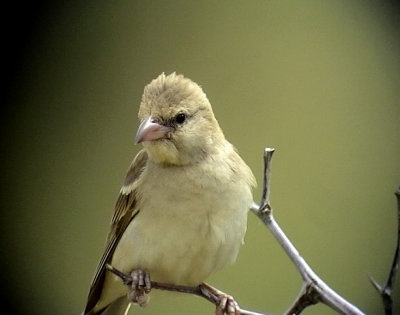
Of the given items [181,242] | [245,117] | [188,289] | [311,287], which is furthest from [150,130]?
[245,117]

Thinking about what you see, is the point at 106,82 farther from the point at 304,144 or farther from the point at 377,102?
the point at 377,102

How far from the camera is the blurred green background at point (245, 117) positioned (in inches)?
152

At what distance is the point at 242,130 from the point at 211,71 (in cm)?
39

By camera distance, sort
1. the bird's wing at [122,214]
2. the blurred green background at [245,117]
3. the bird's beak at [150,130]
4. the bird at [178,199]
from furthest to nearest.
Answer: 1. the blurred green background at [245,117]
2. the bird's wing at [122,214]
3. the bird at [178,199]
4. the bird's beak at [150,130]

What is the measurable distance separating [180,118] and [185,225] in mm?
413

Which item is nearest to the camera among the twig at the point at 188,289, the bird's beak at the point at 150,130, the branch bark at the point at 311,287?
the branch bark at the point at 311,287

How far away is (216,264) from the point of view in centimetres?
274

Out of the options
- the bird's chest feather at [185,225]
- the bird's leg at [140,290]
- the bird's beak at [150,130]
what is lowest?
the bird's leg at [140,290]

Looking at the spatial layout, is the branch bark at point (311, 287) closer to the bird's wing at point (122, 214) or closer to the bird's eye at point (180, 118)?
the bird's eye at point (180, 118)

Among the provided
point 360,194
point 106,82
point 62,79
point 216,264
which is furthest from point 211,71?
point 216,264

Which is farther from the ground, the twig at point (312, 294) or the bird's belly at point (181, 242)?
the twig at point (312, 294)

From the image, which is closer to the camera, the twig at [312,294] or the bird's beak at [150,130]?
the twig at [312,294]

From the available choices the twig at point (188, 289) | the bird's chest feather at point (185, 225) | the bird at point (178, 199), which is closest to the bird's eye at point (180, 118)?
the bird at point (178, 199)

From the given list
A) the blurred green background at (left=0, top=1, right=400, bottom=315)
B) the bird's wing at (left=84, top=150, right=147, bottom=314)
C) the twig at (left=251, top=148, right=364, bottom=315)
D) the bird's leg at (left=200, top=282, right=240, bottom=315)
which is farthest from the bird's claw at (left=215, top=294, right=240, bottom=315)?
the blurred green background at (left=0, top=1, right=400, bottom=315)
